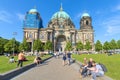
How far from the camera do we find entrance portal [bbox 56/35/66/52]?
11821 cm

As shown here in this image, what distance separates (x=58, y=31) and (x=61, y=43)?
8562 millimetres

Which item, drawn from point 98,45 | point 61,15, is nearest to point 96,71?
point 98,45

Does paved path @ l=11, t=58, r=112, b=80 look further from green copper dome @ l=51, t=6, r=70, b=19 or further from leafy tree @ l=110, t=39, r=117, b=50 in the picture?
green copper dome @ l=51, t=6, r=70, b=19

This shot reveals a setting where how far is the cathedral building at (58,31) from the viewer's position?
366ft

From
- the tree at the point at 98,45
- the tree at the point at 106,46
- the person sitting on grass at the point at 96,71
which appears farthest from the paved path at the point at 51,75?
the tree at the point at 106,46

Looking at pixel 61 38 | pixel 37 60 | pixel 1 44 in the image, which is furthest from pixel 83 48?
pixel 37 60

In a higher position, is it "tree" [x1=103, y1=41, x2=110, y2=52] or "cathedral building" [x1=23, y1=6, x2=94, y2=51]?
"cathedral building" [x1=23, y1=6, x2=94, y2=51]

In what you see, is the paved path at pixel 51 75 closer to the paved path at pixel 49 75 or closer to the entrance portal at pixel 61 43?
the paved path at pixel 49 75

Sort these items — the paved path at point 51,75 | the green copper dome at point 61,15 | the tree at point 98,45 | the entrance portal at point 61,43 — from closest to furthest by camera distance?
1. the paved path at point 51,75
2. the tree at point 98,45
3. the entrance portal at point 61,43
4. the green copper dome at point 61,15

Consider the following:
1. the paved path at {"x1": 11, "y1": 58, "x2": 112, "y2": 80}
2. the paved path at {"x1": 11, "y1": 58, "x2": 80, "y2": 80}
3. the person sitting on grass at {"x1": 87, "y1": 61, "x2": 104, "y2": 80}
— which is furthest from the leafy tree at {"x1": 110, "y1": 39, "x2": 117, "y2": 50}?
the person sitting on grass at {"x1": 87, "y1": 61, "x2": 104, "y2": 80}

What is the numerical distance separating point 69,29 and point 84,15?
15.2m

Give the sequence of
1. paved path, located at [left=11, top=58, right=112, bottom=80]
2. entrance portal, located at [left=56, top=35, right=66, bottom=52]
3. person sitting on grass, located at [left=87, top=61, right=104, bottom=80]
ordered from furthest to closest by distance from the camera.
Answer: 1. entrance portal, located at [left=56, top=35, right=66, bottom=52]
2. paved path, located at [left=11, top=58, right=112, bottom=80]
3. person sitting on grass, located at [left=87, top=61, right=104, bottom=80]

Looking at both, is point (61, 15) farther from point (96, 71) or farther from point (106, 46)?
point (96, 71)

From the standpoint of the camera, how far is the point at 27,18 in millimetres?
112250
